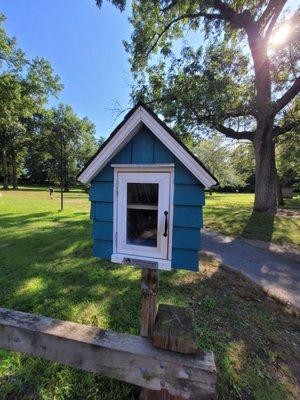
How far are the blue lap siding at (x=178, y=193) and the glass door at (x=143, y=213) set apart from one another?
80 millimetres

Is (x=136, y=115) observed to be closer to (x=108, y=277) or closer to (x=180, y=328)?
(x=180, y=328)

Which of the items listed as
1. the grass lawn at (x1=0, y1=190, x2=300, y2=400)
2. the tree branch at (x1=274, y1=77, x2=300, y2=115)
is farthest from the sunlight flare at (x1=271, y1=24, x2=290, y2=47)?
the grass lawn at (x1=0, y1=190, x2=300, y2=400)

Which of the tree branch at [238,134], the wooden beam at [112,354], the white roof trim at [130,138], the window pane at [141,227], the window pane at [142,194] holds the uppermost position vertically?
the tree branch at [238,134]

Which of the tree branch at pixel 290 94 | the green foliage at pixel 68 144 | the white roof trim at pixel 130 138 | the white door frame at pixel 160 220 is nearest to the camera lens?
the white roof trim at pixel 130 138

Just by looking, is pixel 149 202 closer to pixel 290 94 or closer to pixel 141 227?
pixel 141 227

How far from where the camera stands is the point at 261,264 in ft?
19.3

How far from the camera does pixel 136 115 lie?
1.97m

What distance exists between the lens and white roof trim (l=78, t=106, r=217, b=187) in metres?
1.87

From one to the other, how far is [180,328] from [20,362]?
198 cm

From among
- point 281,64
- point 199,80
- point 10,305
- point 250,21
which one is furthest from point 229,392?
point 281,64

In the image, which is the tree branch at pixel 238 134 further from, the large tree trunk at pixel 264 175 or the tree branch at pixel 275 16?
the tree branch at pixel 275 16

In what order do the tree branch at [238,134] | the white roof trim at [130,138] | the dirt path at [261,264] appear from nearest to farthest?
the white roof trim at [130,138], the dirt path at [261,264], the tree branch at [238,134]

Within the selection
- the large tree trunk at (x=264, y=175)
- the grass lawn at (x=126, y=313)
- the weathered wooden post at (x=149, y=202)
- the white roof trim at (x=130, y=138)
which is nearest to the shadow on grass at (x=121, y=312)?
the grass lawn at (x=126, y=313)

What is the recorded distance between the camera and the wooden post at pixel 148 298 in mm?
2176
